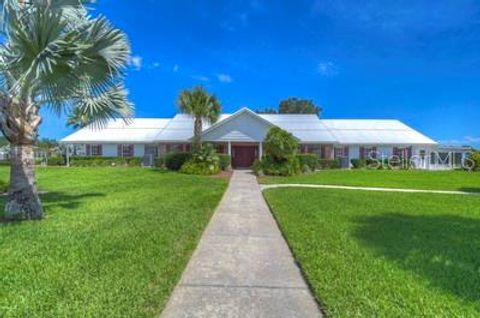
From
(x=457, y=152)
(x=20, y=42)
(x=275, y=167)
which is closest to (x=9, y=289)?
(x=20, y=42)

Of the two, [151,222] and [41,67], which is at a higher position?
[41,67]

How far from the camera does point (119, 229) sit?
27.1 ft

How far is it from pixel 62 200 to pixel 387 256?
10617 millimetres

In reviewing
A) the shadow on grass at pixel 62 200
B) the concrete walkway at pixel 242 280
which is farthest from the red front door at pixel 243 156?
the concrete walkway at pixel 242 280

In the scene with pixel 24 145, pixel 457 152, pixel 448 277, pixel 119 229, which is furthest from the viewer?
pixel 457 152

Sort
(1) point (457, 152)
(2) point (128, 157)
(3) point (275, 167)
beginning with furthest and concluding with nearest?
(1) point (457, 152) → (2) point (128, 157) → (3) point (275, 167)

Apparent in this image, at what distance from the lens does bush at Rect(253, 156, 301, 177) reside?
2569 cm

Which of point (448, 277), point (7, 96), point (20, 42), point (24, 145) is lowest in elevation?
point (448, 277)

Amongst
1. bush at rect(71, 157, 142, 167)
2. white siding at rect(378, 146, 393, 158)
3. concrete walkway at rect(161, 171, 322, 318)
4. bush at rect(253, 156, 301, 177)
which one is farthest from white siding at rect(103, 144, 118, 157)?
concrete walkway at rect(161, 171, 322, 318)

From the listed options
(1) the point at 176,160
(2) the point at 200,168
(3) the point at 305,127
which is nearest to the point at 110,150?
(1) the point at 176,160

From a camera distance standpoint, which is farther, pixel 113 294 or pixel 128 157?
pixel 128 157

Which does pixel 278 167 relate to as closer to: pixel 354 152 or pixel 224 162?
pixel 224 162

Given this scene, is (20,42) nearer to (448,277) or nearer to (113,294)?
(113,294)

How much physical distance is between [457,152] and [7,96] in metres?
42.5
